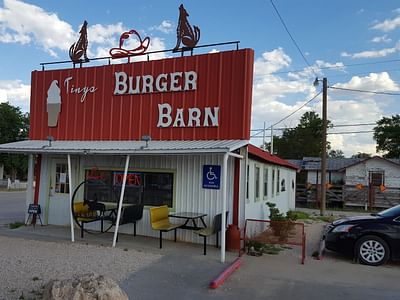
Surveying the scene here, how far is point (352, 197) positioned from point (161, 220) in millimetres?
21568

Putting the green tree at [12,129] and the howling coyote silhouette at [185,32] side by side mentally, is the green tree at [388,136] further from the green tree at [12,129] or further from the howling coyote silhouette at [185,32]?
the howling coyote silhouette at [185,32]

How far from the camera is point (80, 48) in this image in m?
13.2

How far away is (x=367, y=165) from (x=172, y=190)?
24.9 metres

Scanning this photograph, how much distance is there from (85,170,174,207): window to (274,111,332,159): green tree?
48.2m

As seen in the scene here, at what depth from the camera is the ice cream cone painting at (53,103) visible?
1290cm

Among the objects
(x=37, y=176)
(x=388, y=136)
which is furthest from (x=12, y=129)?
(x=388, y=136)

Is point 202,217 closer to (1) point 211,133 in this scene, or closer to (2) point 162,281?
(1) point 211,133

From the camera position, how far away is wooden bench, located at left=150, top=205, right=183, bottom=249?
31.4 feet

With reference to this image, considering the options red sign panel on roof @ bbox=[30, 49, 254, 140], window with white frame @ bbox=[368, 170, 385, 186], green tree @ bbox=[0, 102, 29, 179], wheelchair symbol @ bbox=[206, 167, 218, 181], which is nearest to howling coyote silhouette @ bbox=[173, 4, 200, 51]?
red sign panel on roof @ bbox=[30, 49, 254, 140]

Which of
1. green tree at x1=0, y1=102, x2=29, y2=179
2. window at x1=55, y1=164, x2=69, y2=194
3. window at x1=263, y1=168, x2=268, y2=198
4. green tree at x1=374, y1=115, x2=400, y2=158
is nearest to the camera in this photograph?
window at x1=55, y1=164, x2=69, y2=194

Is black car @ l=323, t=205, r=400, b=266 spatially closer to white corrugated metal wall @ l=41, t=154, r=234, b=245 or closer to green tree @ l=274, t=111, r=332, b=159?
white corrugated metal wall @ l=41, t=154, r=234, b=245

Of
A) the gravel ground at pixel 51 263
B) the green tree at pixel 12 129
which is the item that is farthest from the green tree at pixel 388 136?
the gravel ground at pixel 51 263

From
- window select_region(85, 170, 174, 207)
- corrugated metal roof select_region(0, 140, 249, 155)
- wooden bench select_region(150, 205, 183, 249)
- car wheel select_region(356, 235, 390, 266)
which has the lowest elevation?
car wheel select_region(356, 235, 390, 266)

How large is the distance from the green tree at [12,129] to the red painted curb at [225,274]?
41.2 meters
